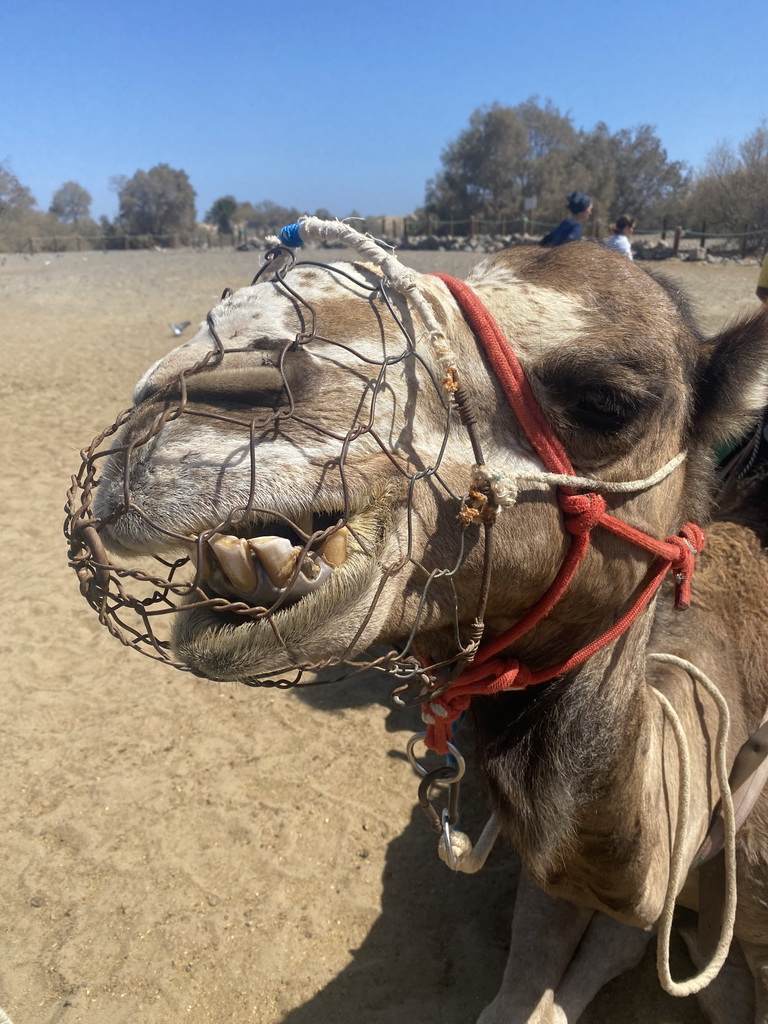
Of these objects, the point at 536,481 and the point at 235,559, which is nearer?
the point at 235,559

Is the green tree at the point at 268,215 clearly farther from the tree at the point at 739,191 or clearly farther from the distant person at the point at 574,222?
the distant person at the point at 574,222

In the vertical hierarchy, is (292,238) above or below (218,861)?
above

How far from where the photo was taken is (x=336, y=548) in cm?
136

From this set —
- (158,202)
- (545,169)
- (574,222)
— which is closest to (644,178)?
(545,169)

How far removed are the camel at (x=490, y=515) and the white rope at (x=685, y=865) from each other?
0.04 ft

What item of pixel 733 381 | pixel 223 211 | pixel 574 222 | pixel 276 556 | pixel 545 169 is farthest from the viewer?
pixel 223 211

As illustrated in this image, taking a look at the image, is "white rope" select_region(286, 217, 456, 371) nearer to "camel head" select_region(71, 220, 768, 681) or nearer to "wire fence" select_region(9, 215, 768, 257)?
"camel head" select_region(71, 220, 768, 681)

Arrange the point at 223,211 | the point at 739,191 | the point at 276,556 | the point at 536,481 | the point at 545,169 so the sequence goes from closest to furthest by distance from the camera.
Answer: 1. the point at 276,556
2. the point at 536,481
3. the point at 739,191
4. the point at 545,169
5. the point at 223,211

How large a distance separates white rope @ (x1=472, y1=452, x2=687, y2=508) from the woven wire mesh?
0.14ft

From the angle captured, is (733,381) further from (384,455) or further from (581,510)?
(384,455)

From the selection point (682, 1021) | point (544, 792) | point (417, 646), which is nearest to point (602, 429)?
point (417, 646)

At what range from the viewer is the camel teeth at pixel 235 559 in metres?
1.27

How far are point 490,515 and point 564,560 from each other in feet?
0.84

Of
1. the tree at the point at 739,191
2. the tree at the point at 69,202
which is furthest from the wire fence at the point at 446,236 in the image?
the tree at the point at 69,202
